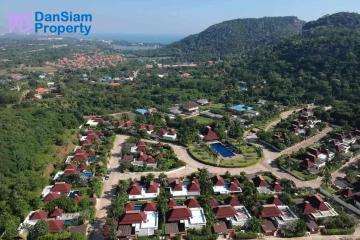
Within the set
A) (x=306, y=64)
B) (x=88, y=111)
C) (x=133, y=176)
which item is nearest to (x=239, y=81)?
(x=306, y=64)

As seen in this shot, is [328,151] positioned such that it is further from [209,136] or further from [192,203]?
[192,203]

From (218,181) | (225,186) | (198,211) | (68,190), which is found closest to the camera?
(198,211)

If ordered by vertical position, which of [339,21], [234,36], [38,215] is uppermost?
[339,21]

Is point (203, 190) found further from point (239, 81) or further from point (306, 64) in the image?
point (306, 64)

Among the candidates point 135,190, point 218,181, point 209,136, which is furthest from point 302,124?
point 135,190

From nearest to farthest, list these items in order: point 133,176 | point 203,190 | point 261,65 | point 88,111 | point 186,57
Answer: point 203,190 < point 133,176 < point 88,111 < point 261,65 < point 186,57

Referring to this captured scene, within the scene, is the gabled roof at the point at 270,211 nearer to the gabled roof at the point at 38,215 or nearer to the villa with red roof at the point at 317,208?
the villa with red roof at the point at 317,208

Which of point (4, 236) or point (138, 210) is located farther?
point (138, 210)
